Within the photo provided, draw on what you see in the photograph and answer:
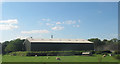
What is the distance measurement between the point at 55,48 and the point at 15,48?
11.8 metres

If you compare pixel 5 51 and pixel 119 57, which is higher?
pixel 119 57

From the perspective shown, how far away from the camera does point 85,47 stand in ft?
114

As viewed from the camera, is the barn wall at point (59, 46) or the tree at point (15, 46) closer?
the barn wall at point (59, 46)

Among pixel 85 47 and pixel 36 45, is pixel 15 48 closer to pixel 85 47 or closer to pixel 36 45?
pixel 36 45

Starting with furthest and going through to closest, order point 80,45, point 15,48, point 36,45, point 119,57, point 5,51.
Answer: point 5,51, point 15,48, point 80,45, point 36,45, point 119,57

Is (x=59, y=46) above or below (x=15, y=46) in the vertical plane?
above

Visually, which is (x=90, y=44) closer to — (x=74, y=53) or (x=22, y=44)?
(x=74, y=53)

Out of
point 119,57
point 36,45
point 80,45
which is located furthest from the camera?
point 80,45

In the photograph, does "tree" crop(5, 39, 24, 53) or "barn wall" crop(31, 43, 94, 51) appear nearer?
"barn wall" crop(31, 43, 94, 51)

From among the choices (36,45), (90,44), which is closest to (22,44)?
(36,45)

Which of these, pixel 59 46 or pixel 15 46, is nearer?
pixel 59 46

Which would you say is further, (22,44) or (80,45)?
(22,44)

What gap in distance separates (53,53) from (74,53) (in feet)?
11.3

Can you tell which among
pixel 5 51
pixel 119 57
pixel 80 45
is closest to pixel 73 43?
pixel 80 45
